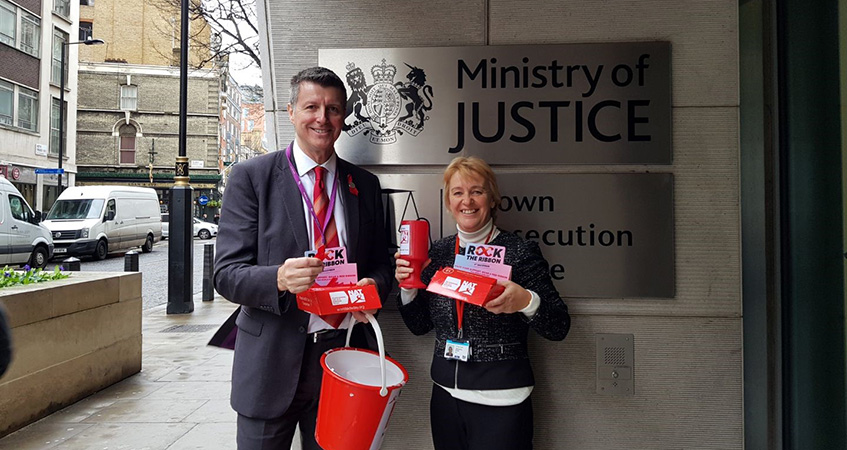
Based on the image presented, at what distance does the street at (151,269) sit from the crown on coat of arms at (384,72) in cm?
796

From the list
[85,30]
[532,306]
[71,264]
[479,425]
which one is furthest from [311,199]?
[85,30]

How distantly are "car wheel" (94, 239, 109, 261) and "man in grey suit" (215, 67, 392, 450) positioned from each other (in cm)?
1770

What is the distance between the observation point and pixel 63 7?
2834 centimetres

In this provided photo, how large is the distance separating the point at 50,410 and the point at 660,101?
5.09 meters

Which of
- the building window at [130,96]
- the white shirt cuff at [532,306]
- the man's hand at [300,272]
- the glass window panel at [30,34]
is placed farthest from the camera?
the building window at [130,96]

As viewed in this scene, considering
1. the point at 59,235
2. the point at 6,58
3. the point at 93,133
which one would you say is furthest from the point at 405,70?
the point at 93,133

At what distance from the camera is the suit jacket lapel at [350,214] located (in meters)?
2.26

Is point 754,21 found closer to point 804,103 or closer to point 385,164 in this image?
point 804,103

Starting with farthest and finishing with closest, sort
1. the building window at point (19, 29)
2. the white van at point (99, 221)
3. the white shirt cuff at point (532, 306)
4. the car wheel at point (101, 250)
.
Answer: the building window at point (19, 29)
the car wheel at point (101, 250)
the white van at point (99, 221)
the white shirt cuff at point (532, 306)

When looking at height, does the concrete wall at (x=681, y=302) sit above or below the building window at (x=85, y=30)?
below

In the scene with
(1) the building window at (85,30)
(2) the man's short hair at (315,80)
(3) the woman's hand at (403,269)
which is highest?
(1) the building window at (85,30)

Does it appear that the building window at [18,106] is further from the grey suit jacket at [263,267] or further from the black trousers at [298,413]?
the black trousers at [298,413]

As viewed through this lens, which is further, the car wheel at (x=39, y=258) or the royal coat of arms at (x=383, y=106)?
the car wheel at (x=39, y=258)

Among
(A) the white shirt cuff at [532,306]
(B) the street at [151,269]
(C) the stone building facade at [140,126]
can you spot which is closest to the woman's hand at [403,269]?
(A) the white shirt cuff at [532,306]
